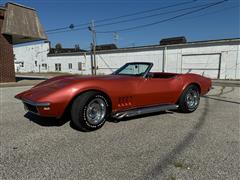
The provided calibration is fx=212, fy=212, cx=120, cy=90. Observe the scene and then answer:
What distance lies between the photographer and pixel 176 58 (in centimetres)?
2567

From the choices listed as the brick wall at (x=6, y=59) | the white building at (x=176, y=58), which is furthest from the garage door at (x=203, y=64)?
the brick wall at (x=6, y=59)

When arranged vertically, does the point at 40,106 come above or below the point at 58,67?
below

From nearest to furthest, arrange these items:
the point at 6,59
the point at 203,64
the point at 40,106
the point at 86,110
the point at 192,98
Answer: the point at 40,106
the point at 86,110
the point at 192,98
the point at 6,59
the point at 203,64

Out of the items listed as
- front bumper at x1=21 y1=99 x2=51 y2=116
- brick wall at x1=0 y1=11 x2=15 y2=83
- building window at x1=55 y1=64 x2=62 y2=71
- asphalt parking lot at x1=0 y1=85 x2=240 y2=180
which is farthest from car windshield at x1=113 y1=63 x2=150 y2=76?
building window at x1=55 y1=64 x2=62 y2=71

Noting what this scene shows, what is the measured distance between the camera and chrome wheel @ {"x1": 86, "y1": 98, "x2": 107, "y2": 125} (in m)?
3.88

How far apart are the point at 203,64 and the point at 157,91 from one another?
20.8 meters

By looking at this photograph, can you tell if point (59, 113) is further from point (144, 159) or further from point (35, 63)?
point (35, 63)

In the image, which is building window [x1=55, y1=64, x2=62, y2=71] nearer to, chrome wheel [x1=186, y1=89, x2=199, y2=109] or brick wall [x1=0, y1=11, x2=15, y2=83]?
brick wall [x1=0, y1=11, x2=15, y2=83]

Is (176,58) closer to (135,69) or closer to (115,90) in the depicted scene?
(135,69)

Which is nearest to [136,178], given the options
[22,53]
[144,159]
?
[144,159]

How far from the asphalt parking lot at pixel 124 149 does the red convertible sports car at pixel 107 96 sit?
0.33 meters

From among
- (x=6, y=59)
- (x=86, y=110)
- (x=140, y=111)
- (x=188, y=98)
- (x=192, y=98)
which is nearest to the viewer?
(x=86, y=110)

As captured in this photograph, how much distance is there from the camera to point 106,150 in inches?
123

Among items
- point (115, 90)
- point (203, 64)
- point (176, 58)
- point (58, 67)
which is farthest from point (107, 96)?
point (58, 67)
